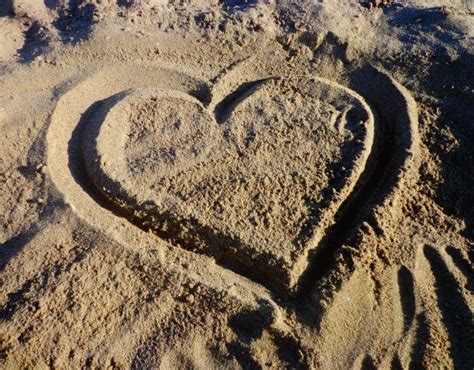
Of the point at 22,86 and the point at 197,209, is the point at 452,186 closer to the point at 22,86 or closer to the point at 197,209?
the point at 197,209

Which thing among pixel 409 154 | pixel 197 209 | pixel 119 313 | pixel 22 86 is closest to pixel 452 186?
pixel 409 154

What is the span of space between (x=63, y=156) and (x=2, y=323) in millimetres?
1242

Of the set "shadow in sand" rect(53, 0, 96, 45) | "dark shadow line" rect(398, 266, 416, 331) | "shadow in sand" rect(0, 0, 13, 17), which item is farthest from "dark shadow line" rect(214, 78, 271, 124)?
"shadow in sand" rect(0, 0, 13, 17)

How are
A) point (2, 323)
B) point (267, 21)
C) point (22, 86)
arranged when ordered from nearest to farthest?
point (2, 323), point (22, 86), point (267, 21)

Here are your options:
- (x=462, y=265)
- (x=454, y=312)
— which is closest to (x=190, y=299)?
(x=454, y=312)

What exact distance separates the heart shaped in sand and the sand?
1 centimetres

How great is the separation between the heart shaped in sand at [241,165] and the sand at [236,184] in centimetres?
1

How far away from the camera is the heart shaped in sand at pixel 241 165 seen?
295 cm

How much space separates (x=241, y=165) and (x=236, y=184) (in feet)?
0.56

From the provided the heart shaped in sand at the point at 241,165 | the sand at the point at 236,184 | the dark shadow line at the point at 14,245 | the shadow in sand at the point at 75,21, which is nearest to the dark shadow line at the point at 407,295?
the sand at the point at 236,184

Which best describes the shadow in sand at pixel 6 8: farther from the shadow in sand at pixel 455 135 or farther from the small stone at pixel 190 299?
the shadow in sand at pixel 455 135

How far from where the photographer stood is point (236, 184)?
10.3 ft

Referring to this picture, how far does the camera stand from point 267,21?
13.3ft

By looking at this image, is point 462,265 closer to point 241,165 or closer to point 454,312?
point 454,312
